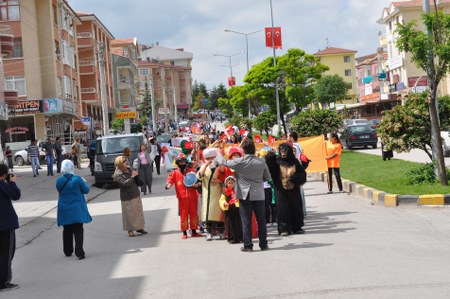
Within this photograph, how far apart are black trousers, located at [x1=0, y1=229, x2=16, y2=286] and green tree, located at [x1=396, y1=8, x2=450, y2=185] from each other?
390 inches

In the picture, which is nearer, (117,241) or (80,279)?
(80,279)

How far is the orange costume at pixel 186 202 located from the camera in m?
12.1

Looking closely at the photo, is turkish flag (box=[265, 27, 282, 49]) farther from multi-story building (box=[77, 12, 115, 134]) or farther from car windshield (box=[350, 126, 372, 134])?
multi-story building (box=[77, 12, 115, 134])

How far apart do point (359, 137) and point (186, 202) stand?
27.8 meters

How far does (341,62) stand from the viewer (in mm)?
123062

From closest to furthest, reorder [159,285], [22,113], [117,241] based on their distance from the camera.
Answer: [159,285] → [117,241] → [22,113]

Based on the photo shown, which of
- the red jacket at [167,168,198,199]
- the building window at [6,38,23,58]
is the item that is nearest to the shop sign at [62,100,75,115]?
the building window at [6,38,23,58]

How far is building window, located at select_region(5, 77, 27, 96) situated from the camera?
49.3 meters

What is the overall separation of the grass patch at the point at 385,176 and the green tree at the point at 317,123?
4027 millimetres

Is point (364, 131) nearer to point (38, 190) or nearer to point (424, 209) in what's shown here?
point (38, 190)

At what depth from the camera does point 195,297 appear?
713 centimetres

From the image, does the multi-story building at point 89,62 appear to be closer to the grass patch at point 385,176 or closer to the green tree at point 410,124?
the grass patch at point 385,176

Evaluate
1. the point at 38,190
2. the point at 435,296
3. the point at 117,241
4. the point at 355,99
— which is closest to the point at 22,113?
the point at 38,190

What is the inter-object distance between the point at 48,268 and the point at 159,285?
109 inches
